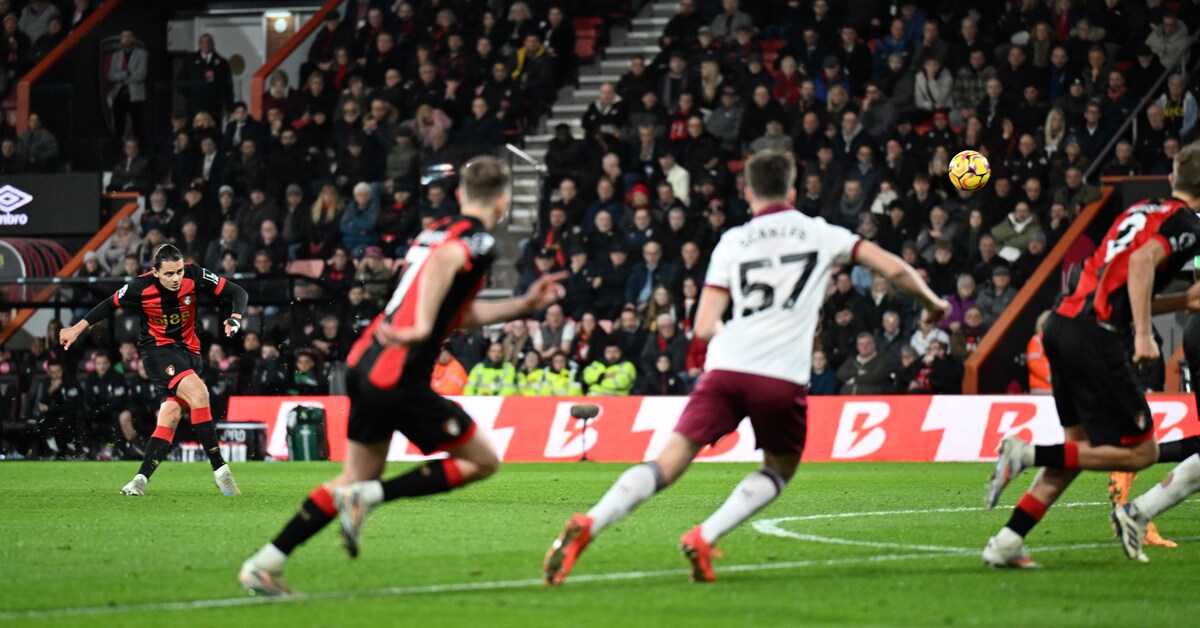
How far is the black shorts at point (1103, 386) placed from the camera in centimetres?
826

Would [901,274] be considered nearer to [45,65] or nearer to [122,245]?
[122,245]

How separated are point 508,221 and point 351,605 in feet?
64.3

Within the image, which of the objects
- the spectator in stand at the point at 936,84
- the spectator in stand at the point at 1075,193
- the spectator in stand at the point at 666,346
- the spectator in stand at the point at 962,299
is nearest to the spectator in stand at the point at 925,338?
the spectator in stand at the point at 962,299

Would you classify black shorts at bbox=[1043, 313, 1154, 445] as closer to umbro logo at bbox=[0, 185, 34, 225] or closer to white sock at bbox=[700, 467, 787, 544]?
white sock at bbox=[700, 467, 787, 544]

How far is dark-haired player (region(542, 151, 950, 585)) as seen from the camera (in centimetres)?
752

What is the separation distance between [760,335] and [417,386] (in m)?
1.53

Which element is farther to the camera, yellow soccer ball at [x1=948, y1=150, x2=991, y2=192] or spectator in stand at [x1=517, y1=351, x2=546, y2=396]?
spectator in stand at [x1=517, y1=351, x2=546, y2=396]

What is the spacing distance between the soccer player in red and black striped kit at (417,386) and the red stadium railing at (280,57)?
21.7 metres

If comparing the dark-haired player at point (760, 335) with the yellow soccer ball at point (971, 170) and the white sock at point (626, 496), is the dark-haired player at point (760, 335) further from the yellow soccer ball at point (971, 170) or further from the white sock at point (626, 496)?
the yellow soccer ball at point (971, 170)

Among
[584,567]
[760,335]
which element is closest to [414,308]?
[760,335]

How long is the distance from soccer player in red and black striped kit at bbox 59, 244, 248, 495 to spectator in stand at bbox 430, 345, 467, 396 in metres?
7.60

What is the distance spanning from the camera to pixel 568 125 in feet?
83.8

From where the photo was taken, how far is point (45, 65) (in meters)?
29.8

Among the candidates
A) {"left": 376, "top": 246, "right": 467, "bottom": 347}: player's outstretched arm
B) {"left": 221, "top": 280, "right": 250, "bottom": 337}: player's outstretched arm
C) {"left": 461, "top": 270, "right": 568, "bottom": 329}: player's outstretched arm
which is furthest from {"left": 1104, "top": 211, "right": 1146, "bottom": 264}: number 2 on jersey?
{"left": 221, "top": 280, "right": 250, "bottom": 337}: player's outstretched arm
